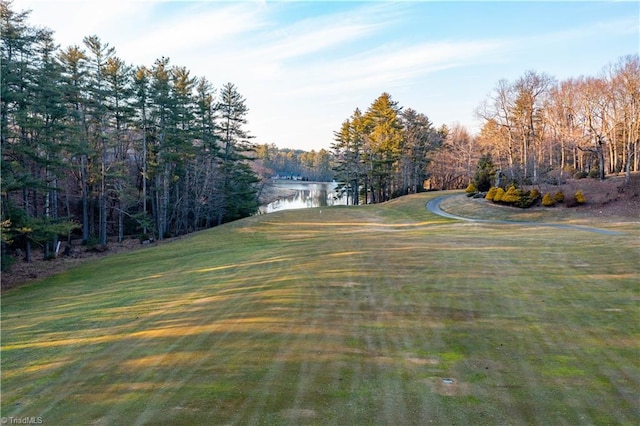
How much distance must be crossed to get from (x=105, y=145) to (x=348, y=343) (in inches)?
1182

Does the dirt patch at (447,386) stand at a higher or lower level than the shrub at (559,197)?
lower

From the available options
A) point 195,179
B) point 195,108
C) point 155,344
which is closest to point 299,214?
point 195,179

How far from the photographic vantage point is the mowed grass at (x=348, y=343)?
472 centimetres

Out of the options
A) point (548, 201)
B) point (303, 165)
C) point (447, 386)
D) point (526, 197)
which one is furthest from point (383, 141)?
point (303, 165)

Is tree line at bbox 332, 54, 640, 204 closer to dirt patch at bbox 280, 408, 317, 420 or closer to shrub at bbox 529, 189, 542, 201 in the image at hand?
shrub at bbox 529, 189, 542, 201

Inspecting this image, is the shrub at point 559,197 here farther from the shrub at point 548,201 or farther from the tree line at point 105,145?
the tree line at point 105,145

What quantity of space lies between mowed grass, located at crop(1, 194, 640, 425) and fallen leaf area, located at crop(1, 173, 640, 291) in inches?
250

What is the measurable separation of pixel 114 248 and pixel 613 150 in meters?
48.4

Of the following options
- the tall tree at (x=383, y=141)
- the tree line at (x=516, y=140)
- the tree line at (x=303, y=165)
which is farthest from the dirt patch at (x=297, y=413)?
the tree line at (x=303, y=165)

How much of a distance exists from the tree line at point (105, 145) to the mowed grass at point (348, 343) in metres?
8.45

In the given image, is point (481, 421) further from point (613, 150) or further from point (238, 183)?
point (613, 150)

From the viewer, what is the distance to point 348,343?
6641 millimetres

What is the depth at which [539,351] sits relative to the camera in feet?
20.2

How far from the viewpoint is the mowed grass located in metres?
4.72
